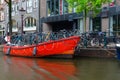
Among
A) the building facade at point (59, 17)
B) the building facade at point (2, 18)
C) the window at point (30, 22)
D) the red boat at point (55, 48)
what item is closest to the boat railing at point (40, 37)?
the red boat at point (55, 48)

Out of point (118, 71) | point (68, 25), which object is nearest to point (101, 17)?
point (68, 25)

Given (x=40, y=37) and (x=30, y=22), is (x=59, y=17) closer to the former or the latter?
(x=30, y=22)

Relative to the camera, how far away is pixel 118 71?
49.0 feet

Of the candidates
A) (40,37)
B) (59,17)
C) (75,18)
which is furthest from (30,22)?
(40,37)

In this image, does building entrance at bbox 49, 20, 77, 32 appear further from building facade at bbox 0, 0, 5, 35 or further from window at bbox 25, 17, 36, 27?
building facade at bbox 0, 0, 5, 35

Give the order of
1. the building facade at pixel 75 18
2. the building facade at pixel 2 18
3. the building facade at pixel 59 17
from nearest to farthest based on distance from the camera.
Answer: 1. the building facade at pixel 75 18
2. the building facade at pixel 59 17
3. the building facade at pixel 2 18

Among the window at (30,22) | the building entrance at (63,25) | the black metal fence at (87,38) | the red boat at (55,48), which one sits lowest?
the red boat at (55,48)

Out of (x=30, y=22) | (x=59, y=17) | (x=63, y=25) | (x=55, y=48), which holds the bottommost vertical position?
(x=55, y=48)

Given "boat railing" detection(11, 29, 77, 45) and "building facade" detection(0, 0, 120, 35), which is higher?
"building facade" detection(0, 0, 120, 35)

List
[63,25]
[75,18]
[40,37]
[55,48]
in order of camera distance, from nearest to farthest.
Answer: [55,48] < [40,37] < [75,18] < [63,25]

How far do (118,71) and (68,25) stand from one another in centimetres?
2510

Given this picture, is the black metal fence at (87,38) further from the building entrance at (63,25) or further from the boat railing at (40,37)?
the building entrance at (63,25)

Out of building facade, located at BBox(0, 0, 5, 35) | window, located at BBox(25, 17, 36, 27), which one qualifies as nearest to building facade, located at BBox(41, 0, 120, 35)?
window, located at BBox(25, 17, 36, 27)

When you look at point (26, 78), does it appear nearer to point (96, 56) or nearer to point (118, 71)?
point (118, 71)
